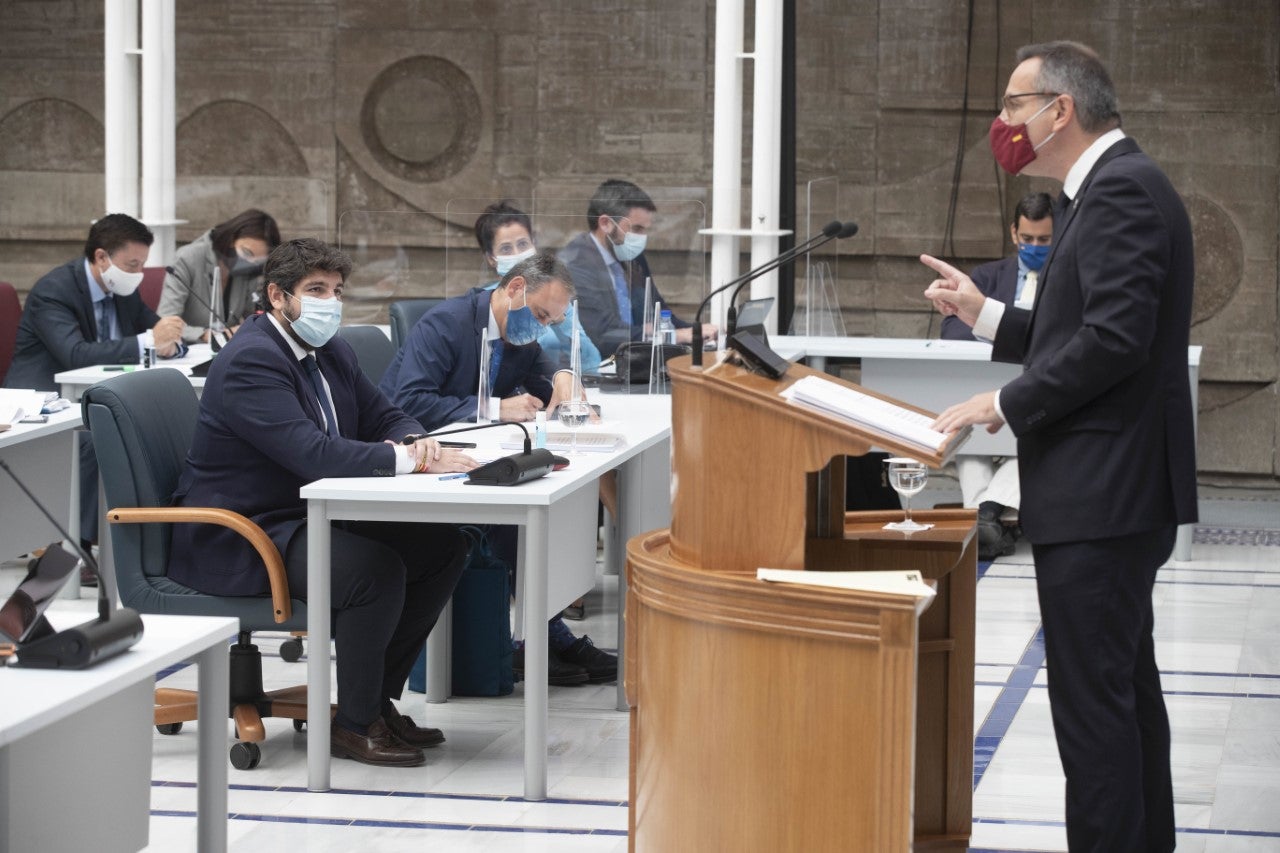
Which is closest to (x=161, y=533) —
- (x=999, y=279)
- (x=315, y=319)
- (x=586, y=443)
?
(x=315, y=319)

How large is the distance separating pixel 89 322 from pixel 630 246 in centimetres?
223

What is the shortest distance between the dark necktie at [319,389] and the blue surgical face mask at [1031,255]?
146 inches

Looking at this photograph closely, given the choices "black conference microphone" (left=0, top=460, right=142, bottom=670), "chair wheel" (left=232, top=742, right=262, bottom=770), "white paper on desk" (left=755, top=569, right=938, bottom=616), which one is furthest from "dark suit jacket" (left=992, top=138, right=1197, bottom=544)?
"chair wheel" (left=232, top=742, right=262, bottom=770)

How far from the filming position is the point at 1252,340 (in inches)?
387

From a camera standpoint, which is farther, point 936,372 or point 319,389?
point 936,372

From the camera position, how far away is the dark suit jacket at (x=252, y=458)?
4.43m

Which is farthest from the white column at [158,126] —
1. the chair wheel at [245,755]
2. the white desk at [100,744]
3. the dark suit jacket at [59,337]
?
the white desk at [100,744]

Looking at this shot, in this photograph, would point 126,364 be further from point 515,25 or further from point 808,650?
point 808,650

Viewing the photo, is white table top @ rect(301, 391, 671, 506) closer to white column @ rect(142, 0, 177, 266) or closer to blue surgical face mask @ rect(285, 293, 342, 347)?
blue surgical face mask @ rect(285, 293, 342, 347)

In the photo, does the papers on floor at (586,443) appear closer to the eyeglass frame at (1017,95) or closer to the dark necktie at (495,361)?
the dark necktie at (495,361)

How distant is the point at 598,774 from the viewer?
4.54 metres

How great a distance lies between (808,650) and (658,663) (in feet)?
1.11

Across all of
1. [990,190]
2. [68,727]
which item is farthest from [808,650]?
[990,190]

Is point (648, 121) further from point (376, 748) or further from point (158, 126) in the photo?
point (376, 748)
